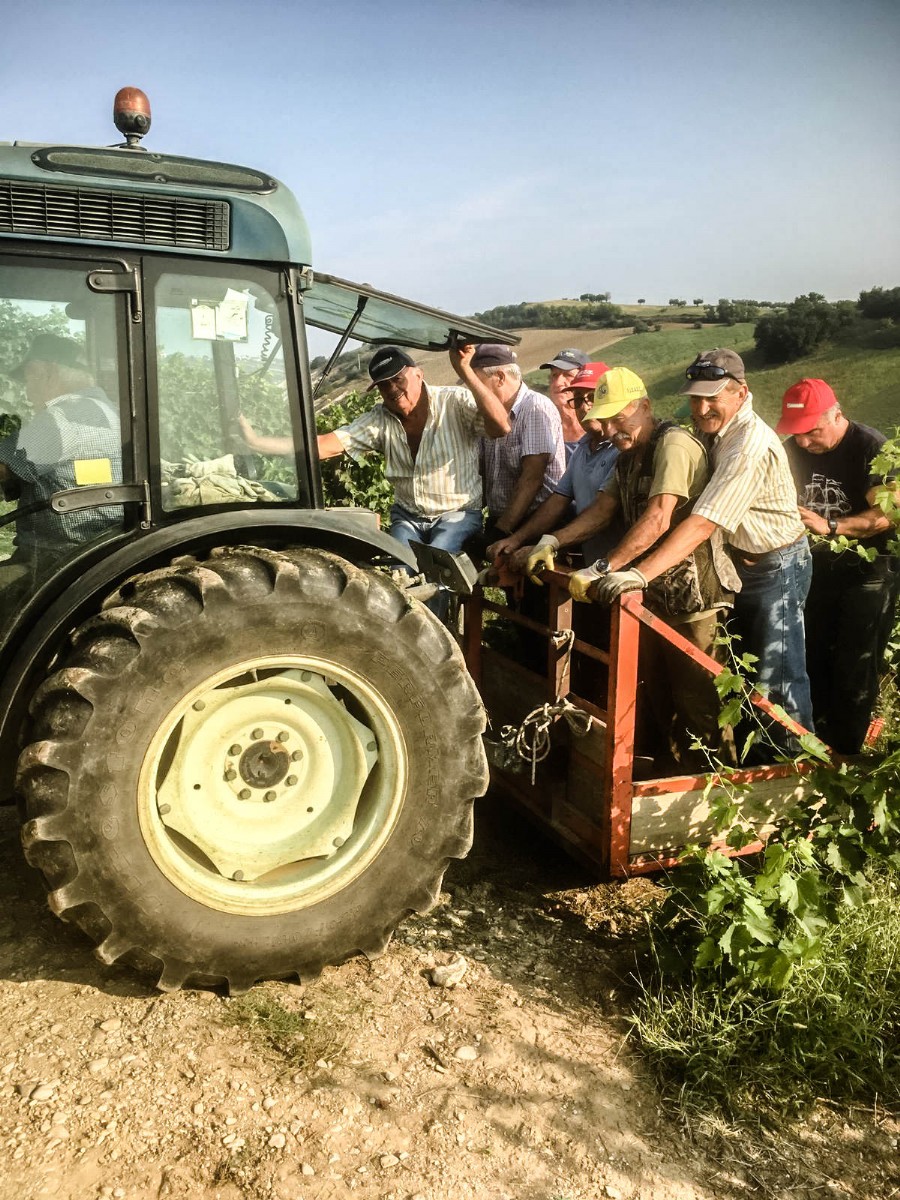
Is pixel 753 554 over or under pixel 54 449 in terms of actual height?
under

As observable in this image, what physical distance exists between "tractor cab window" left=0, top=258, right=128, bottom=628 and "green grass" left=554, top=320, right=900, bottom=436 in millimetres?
22478

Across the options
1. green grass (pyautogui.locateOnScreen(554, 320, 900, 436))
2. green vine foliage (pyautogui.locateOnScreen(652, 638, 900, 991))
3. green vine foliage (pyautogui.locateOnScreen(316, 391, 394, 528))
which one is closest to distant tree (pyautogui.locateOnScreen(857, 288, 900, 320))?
green grass (pyautogui.locateOnScreen(554, 320, 900, 436))

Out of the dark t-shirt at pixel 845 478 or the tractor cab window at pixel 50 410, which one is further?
the dark t-shirt at pixel 845 478

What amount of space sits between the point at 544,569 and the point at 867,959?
180 centimetres

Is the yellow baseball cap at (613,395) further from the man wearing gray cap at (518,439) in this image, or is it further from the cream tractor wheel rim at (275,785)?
the cream tractor wheel rim at (275,785)

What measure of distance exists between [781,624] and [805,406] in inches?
47.4

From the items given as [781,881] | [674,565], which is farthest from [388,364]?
[781,881]

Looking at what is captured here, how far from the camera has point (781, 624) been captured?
3832 millimetres

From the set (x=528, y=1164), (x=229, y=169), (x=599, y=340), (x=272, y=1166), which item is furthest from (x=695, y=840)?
(x=599, y=340)

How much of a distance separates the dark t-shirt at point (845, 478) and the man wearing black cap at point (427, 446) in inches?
59.9

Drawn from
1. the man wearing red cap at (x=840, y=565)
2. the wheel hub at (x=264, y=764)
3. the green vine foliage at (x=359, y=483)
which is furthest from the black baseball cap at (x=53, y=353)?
the green vine foliage at (x=359, y=483)

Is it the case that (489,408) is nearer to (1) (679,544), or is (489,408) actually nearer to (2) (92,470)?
(1) (679,544)

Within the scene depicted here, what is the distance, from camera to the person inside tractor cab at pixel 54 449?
8.89 feet

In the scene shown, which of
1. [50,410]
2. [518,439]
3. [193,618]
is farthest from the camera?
[518,439]
